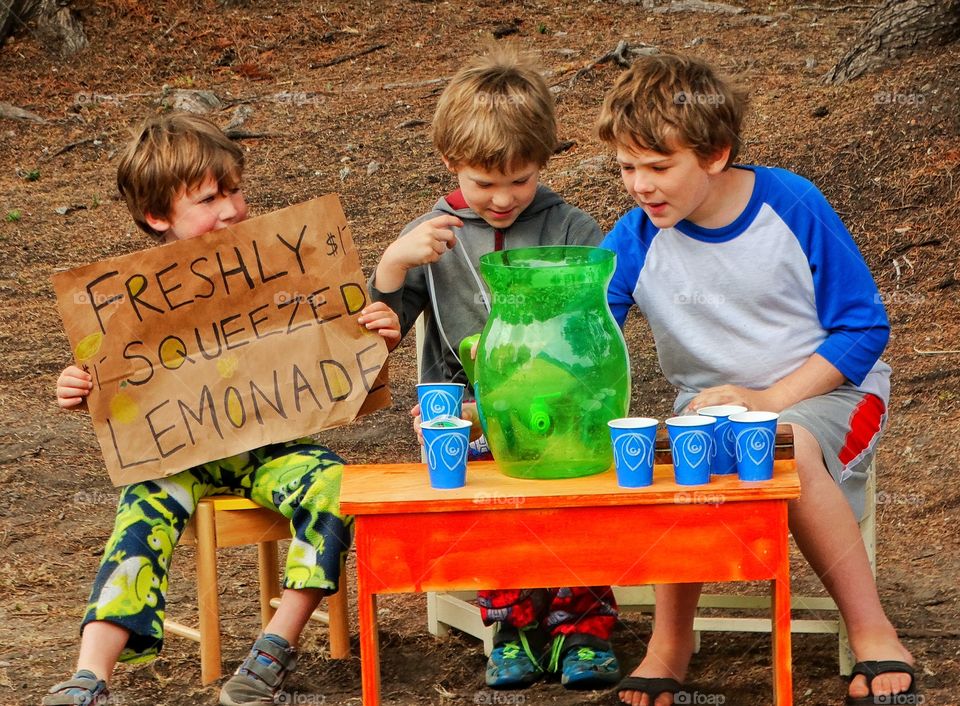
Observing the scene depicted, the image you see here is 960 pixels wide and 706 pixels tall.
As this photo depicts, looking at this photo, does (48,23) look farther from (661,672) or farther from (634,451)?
(634,451)

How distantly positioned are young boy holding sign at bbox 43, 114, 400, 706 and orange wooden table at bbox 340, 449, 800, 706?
689 mm

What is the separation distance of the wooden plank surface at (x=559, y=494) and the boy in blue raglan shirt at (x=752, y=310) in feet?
1.20

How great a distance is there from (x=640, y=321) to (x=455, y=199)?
3.37 m

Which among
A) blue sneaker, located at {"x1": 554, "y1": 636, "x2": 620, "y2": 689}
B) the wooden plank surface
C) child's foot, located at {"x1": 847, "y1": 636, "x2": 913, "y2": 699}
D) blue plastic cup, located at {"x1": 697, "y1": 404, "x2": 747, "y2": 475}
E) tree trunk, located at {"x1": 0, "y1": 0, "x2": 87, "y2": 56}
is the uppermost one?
tree trunk, located at {"x1": 0, "y1": 0, "x2": 87, "y2": 56}

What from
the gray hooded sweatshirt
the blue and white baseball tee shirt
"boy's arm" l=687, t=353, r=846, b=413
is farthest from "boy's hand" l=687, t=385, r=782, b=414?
the gray hooded sweatshirt

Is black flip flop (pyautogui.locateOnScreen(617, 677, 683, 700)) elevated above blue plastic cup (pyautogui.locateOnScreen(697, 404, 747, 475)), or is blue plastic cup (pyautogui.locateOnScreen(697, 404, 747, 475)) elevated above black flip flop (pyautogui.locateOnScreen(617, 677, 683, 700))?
blue plastic cup (pyautogui.locateOnScreen(697, 404, 747, 475))

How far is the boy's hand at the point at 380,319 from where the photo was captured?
3066 millimetres

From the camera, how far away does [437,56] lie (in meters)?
10.8

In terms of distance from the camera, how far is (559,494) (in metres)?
2.38

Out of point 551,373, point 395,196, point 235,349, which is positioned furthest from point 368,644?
point 395,196

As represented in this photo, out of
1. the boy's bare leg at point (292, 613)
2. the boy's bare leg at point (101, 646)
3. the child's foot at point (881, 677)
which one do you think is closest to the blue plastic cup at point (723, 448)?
the child's foot at point (881, 677)

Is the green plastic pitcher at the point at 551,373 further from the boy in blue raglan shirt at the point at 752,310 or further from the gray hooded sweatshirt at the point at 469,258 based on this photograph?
the gray hooded sweatshirt at the point at 469,258

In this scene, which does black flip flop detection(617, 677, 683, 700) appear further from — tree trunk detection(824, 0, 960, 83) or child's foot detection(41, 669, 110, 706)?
tree trunk detection(824, 0, 960, 83)

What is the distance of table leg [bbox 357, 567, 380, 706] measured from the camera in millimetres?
2434
